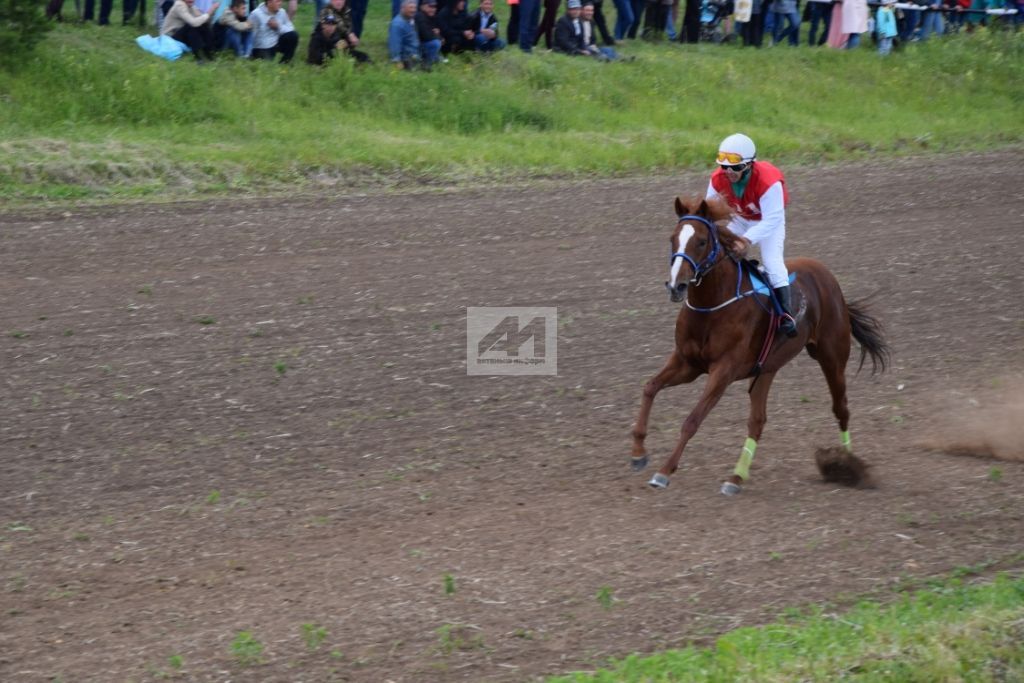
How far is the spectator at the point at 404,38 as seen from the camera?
1989cm

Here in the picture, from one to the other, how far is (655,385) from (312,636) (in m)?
3.18

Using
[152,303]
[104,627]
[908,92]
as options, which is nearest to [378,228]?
[152,303]

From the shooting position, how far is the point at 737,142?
834cm

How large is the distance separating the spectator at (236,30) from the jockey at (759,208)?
12.3 metres

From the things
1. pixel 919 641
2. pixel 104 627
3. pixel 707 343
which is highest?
pixel 707 343

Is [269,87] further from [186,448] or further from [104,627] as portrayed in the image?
[104,627]

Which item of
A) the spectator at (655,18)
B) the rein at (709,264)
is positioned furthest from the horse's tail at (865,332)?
the spectator at (655,18)

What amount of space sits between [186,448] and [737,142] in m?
4.08

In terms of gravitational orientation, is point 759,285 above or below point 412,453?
above

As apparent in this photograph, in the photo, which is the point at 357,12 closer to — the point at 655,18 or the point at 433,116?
the point at 433,116

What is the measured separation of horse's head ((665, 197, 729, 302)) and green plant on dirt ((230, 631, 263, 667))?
3130 millimetres

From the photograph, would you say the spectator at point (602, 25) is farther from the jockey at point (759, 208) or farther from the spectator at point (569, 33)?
the jockey at point (759, 208)

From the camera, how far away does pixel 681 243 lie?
792 cm

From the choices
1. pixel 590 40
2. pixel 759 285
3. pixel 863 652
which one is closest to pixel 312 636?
pixel 863 652
